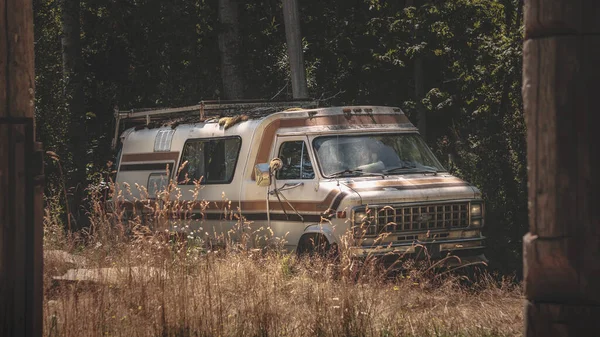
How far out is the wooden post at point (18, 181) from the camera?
419cm

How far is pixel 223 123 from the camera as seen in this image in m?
13.2

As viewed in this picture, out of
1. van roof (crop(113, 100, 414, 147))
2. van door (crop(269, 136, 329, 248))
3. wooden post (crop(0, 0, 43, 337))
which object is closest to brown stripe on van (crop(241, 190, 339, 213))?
van door (crop(269, 136, 329, 248))

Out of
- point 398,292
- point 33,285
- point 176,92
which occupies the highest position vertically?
point 176,92

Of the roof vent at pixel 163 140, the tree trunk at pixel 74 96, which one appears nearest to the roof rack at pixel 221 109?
the roof vent at pixel 163 140

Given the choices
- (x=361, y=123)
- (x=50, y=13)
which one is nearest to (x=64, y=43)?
(x=50, y=13)

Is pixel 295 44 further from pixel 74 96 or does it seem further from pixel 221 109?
A: pixel 74 96

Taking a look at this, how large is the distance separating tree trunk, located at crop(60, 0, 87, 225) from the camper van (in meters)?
8.03

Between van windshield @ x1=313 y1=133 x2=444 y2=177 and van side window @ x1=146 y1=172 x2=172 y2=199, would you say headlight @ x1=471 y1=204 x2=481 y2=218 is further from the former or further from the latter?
van side window @ x1=146 y1=172 x2=172 y2=199

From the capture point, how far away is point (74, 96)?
2270cm

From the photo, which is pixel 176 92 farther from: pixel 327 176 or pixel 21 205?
pixel 21 205

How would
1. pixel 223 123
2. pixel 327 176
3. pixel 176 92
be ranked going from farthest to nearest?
1. pixel 176 92
2. pixel 223 123
3. pixel 327 176

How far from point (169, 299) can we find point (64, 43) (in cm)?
1803

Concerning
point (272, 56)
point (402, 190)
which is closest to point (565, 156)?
point (402, 190)

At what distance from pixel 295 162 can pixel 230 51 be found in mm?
11662
